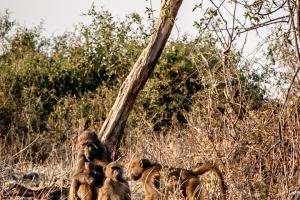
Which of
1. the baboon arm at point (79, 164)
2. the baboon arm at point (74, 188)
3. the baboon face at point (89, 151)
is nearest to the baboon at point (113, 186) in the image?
the baboon arm at point (74, 188)

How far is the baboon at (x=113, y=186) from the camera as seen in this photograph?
473 centimetres

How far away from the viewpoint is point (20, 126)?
12148mm

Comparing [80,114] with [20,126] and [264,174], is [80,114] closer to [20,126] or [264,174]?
[20,126]

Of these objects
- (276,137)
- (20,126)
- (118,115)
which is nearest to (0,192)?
(118,115)

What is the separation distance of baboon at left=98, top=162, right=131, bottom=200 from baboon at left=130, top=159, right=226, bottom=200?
1.18ft

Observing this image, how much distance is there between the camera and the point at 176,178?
5168 mm

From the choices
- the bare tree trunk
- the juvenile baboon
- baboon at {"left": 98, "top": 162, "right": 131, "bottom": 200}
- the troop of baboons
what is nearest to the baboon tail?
the troop of baboons

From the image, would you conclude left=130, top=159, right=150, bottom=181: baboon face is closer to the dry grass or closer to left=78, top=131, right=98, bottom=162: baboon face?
the dry grass

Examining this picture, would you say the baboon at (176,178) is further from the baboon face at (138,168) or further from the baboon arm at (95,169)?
the baboon arm at (95,169)

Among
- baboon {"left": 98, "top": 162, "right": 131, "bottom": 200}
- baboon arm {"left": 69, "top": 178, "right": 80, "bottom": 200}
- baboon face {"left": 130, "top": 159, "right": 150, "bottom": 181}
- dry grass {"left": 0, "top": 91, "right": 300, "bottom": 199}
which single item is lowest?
baboon arm {"left": 69, "top": 178, "right": 80, "bottom": 200}

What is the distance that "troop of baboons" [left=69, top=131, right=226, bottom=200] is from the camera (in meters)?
4.77

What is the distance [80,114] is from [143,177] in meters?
7.29

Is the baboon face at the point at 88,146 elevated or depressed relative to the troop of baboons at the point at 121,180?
elevated

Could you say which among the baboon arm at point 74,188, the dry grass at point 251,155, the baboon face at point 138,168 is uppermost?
the dry grass at point 251,155
